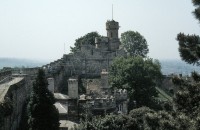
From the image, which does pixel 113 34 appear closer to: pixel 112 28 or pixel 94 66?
pixel 112 28

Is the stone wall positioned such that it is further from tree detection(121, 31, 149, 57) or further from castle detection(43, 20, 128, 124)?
tree detection(121, 31, 149, 57)

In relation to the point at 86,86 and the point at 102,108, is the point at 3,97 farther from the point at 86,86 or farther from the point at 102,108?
the point at 86,86

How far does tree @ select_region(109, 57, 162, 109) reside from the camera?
5391 centimetres

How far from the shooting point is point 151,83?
5578 centimetres

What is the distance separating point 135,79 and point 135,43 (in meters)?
31.1

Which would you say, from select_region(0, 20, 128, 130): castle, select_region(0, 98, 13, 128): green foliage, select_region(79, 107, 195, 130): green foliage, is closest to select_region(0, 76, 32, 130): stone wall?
select_region(0, 20, 128, 130): castle

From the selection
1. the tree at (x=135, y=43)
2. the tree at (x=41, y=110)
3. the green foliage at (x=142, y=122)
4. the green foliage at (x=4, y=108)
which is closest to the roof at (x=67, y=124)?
the green foliage at (x=142, y=122)

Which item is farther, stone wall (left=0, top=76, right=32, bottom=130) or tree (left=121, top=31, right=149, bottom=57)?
tree (left=121, top=31, right=149, bottom=57)

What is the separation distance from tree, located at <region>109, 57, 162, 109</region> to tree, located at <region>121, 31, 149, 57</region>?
→ 24.4 meters

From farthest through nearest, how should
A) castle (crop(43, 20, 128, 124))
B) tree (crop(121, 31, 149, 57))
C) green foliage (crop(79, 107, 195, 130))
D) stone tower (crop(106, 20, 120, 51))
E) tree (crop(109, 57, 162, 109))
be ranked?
tree (crop(121, 31, 149, 57)) < stone tower (crop(106, 20, 120, 51)) < tree (crop(109, 57, 162, 109)) < castle (crop(43, 20, 128, 124)) < green foliage (crop(79, 107, 195, 130))

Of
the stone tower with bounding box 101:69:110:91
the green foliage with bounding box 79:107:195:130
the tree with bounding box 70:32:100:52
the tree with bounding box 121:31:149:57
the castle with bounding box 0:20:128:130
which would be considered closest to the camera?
the green foliage with bounding box 79:107:195:130

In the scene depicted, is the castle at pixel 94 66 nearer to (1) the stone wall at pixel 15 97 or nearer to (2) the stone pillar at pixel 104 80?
(2) the stone pillar at pixel 104 80

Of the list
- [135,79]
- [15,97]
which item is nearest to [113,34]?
[135,79]

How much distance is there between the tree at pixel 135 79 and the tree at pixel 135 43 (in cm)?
2444
